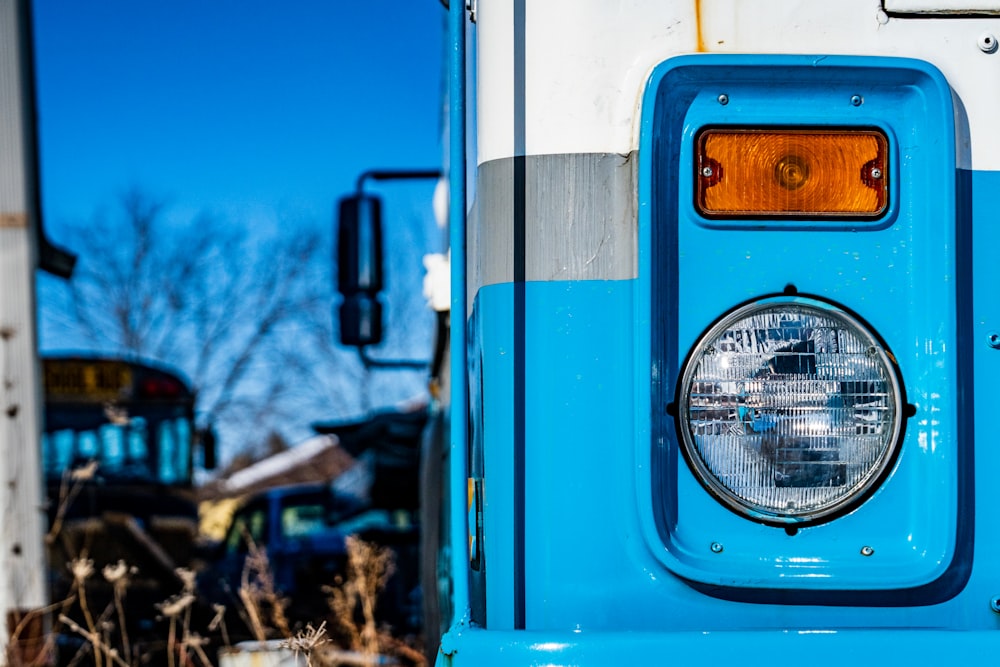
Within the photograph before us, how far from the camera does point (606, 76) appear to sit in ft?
4.94

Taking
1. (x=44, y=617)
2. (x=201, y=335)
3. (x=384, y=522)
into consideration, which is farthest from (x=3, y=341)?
(x=201, y=335)

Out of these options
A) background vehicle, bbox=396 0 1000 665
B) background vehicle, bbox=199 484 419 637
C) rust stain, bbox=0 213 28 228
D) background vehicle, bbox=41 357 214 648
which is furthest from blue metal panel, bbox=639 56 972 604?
background vehicle, bbox=41 357 214 648

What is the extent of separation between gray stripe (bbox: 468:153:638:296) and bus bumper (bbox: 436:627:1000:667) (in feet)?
1.55

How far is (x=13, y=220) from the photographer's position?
186 inches

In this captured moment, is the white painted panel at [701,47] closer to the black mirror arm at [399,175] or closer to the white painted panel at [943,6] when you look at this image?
the white painted panel at [943,6]

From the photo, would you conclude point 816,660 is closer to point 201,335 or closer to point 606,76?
point 606,76

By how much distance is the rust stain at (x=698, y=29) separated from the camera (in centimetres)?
150

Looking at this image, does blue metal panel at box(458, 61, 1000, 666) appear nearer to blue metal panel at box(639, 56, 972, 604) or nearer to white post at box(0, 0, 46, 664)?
blue metal panel at box(639, 56, 972, 604)

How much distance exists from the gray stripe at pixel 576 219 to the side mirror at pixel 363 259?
223 centimetres

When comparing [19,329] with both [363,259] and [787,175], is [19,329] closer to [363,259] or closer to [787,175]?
[363,259]

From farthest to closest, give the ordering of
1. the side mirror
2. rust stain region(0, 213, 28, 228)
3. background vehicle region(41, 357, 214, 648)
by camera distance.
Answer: background vehicle region(41, 357, 214, 648) → rust stain region(0, 213, 28, 228) → the side mirror

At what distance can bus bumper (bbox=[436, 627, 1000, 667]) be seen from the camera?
52.0 inches

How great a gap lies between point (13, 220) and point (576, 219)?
12.8ft

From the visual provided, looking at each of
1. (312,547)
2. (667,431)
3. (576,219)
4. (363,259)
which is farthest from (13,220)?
(312,547)
